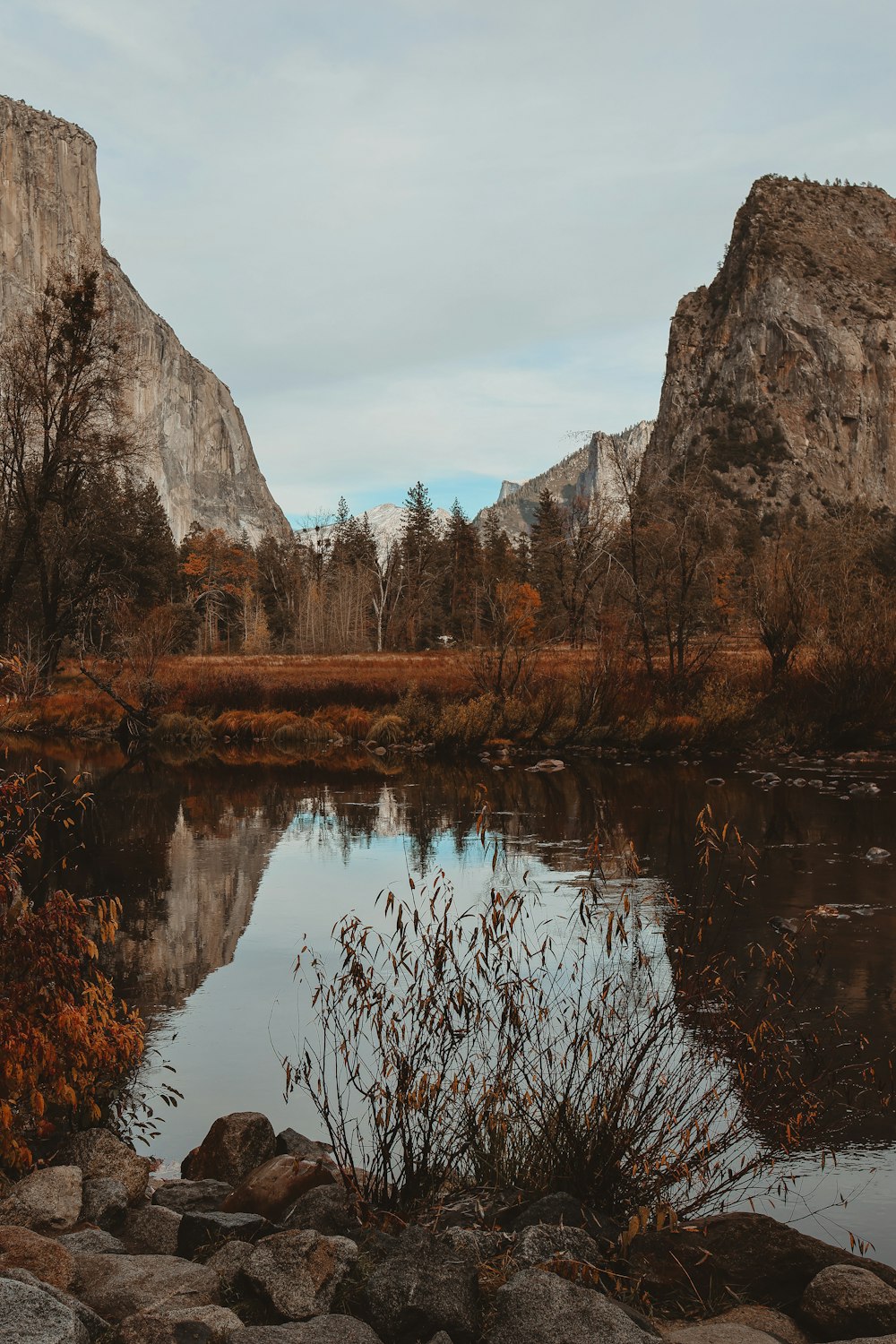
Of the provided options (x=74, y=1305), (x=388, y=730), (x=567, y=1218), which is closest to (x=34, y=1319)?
(x=74, y=1305)

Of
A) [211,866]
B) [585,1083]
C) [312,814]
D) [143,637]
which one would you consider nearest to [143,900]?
[211,866]

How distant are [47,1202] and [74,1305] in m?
1.35

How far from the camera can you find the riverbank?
82.4 ft

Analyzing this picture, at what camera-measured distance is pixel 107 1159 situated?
5543 millimetres

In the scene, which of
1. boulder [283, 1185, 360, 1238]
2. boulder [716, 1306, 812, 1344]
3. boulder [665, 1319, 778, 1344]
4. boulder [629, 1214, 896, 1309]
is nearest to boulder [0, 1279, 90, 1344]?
boulder [283, 1185, 360, 1238]

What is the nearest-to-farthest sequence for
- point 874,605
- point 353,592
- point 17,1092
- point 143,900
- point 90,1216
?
point 90,1216 < point 17,1092 < point 143,900 < point 874,605 < point 353,592

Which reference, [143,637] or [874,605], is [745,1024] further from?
[143,637]

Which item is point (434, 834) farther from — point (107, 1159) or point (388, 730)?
point (388, 730)

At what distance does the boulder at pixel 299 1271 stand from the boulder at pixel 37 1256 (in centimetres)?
66

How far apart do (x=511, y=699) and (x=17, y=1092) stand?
71.2 ft

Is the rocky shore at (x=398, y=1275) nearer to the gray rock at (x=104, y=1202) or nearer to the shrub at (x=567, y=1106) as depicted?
the gray rock at (x=104, y=1202)

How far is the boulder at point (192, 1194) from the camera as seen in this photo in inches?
214

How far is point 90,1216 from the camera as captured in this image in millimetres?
5047

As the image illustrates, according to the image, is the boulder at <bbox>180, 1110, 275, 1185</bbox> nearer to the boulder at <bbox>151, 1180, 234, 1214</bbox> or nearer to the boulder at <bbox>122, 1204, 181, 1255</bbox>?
the boulder at <bbox>151, 1180, 234, 1214</bbox>
